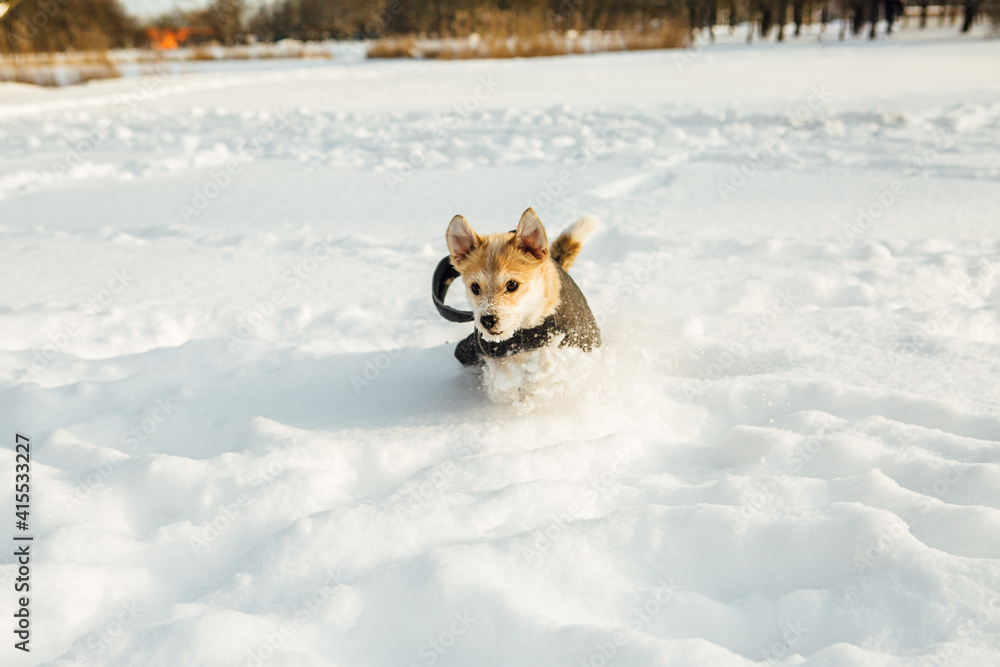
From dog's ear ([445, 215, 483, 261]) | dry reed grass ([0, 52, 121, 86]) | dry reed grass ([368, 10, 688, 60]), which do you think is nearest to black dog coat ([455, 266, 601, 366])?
dog's ear ([445, 215, 483, 261])

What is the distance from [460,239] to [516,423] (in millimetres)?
788

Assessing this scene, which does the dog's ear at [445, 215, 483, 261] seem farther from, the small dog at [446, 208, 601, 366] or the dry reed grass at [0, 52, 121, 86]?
the dry reed grass at [0, 52, 121, 86]

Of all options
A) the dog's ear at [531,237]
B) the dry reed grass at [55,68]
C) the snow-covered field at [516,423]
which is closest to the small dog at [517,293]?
the dog's ear at [531,237]

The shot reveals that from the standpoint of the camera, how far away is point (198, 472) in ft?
7.07

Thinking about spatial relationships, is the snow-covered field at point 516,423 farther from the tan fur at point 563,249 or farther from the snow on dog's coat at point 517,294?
the tan fur at point 563,249

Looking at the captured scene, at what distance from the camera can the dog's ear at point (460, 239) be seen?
2521 millimetres

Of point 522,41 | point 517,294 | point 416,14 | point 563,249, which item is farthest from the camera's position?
point 416,14

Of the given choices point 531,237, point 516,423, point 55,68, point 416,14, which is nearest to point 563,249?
point 531,237

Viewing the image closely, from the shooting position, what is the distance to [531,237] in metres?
2.47

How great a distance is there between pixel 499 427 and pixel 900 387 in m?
1.56

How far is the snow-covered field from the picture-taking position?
1.53 m

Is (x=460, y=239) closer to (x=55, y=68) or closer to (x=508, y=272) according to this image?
(x=508, y=272)

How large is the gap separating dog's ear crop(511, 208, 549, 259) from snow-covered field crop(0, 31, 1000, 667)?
58 cm

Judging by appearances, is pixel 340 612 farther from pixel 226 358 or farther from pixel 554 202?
pixel 554 202
